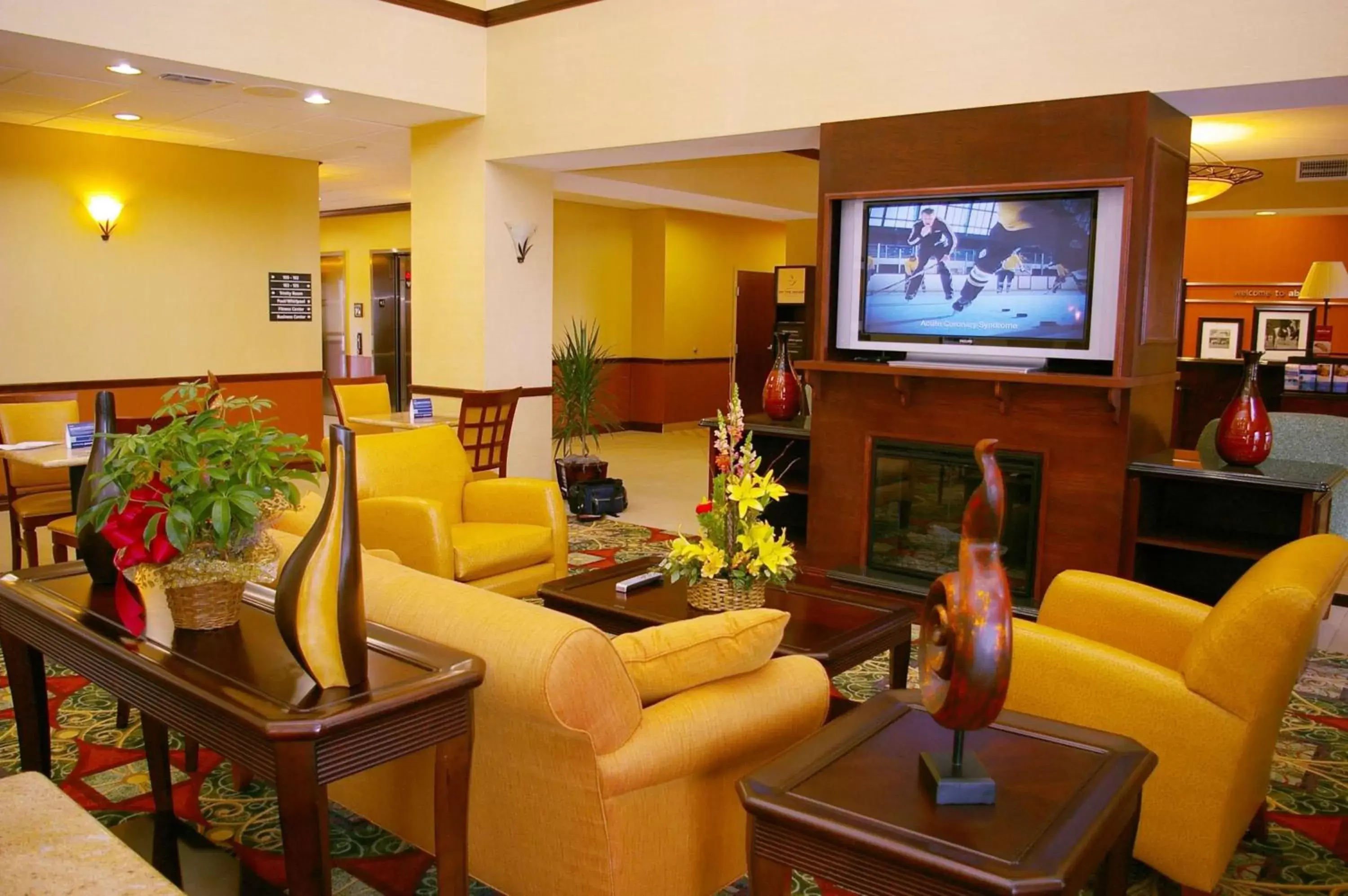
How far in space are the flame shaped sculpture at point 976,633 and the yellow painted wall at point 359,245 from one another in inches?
471

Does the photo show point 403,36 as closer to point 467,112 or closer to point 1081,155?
point 467,112

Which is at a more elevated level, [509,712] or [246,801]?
[509,712]

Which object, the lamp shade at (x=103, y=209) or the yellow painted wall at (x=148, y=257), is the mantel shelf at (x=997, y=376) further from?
the lamp shade at (x=103, y=209)

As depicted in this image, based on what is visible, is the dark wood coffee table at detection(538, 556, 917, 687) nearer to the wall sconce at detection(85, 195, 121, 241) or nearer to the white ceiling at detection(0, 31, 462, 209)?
the white ceiling at detection(0, 31, 462, 209)

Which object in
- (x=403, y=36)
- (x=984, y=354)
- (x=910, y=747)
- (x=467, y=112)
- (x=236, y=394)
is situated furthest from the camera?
(x=236, y=394)

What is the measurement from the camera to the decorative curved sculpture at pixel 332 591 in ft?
6.26

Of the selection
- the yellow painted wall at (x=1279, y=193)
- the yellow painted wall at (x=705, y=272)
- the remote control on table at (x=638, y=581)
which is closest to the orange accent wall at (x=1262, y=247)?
the yellow painted wall at (x=1279, y=193)

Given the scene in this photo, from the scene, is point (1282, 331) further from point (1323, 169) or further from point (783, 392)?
point (783, 392)

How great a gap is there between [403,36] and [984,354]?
4168mm

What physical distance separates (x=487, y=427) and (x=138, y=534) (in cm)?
410

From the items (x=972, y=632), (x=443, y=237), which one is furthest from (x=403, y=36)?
(x=972, y=632)

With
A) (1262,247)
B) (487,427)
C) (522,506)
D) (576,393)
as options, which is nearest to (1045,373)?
(522,506)

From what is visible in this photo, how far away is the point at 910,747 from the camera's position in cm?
201

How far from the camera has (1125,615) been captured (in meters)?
3.03
